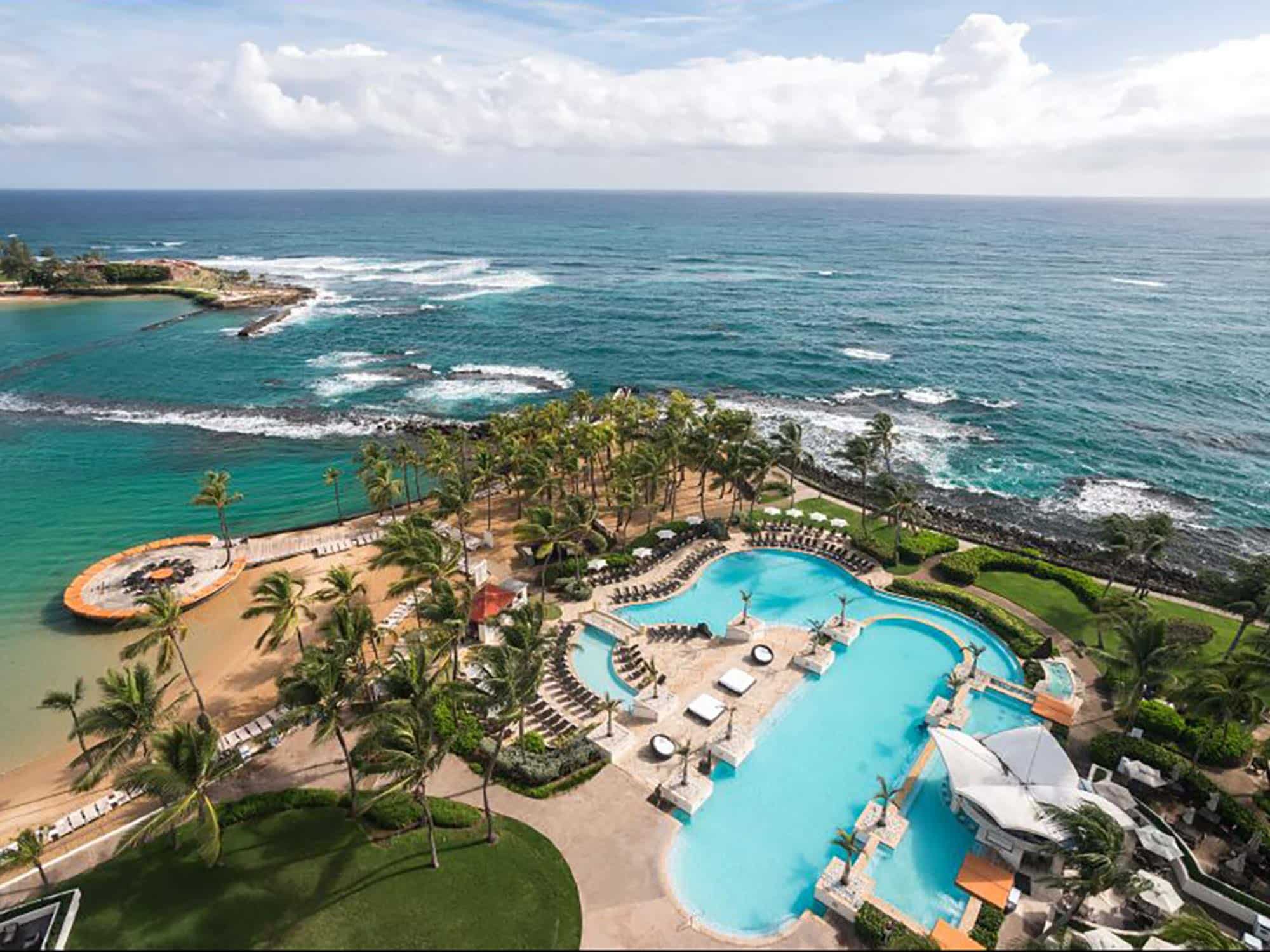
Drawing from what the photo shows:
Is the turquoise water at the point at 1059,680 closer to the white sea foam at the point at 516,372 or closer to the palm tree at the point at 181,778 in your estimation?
the palm tree at the point at 181,778

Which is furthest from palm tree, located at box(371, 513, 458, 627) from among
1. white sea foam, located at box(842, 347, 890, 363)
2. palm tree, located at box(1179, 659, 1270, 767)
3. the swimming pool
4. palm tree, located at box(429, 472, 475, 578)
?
white sea foam, located at box(842, 347, 890, 363)

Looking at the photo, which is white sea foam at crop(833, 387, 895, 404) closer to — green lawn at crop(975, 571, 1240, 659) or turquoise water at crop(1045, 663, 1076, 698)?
green lawn at crop(975, 571, 1240, 659)

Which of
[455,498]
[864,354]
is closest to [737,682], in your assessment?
[455,498]

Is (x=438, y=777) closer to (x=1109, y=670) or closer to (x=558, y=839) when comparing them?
(x=558, y=839)

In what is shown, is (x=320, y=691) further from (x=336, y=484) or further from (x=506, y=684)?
(x=336, y=484)

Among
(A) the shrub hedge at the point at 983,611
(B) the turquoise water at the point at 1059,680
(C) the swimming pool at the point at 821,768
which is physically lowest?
(C) the swimming pool at the point at 821,768

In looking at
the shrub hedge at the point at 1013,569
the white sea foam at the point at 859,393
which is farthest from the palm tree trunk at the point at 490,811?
the white sea foam at the point at 859,393
